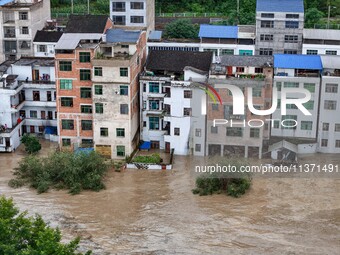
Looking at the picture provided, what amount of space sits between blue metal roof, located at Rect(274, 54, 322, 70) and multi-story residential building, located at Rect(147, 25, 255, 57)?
23.3 ft

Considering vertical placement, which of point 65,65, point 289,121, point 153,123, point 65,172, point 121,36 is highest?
point 121,36

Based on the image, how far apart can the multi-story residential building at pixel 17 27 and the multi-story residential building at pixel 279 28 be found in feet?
45.4

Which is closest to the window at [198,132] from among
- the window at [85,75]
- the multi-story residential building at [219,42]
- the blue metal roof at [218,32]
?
the window at [85,75]

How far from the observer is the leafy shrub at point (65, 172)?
26812 mm

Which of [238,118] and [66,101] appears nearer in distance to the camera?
[238,118]

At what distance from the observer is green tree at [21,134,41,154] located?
30312mm

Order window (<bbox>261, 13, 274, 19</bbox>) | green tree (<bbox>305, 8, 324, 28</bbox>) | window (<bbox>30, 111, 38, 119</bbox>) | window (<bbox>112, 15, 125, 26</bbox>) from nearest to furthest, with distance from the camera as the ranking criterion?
window (<bbox>30, 111, 38, 119</bbox>) → window (<bbox>261, 13, 274, 19</bbox>) → window (<bbox>112, 15, 125, 26</bbox>) → green tree (<bbox>305, 8, 324, 28</bbox>)

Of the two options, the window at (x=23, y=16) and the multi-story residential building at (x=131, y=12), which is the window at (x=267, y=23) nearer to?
the multi-story residential building at (x=131, y=12)

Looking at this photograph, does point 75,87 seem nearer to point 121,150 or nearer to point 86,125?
point 86,125

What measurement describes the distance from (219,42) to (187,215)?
54.1 ft

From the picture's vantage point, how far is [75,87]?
30.1 meters

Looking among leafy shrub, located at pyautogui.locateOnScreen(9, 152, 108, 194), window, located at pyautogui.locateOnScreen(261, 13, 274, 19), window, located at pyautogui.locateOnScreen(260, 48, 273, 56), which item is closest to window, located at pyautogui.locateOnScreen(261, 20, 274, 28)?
window, located at pyautogui.locateOnScreen(261, 13, 274, 19)

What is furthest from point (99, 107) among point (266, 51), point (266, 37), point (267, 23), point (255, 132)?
point (267, 23)

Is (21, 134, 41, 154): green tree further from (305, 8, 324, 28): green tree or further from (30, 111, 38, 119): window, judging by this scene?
(305, 8, 324, 28): green tree
